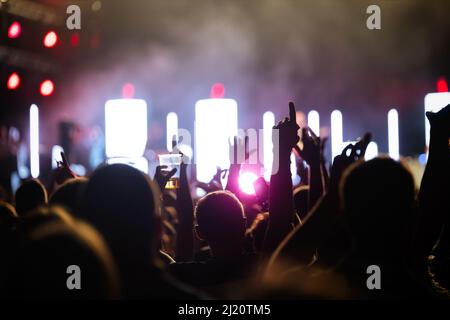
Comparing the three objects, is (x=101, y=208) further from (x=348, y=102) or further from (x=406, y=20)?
(x=348, y=102)

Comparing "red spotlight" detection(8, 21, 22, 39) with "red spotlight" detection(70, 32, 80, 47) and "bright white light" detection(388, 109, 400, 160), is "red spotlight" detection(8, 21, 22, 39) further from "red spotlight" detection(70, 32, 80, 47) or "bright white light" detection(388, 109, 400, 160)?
"bright white light" detection(388, 109, 400, 160)

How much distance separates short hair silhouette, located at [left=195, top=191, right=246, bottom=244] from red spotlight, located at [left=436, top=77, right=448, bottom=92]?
293 inches

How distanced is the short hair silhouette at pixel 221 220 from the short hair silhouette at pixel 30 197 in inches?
46.0

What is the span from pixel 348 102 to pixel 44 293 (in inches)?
475

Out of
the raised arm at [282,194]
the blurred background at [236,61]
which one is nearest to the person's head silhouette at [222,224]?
the raised arm at [282,194]

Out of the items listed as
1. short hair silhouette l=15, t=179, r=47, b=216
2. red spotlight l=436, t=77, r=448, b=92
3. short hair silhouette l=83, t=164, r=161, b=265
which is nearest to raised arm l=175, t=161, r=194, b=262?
short hair silhouette l=15, t=179, r=47, b=216

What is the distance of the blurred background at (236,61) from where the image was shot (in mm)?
9445

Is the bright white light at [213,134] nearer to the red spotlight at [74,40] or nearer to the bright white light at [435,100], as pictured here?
the red spotlight at [74,40]

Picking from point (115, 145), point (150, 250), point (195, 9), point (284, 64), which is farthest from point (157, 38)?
point (150, 250)

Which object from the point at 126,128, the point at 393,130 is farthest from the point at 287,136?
the point at 393,130

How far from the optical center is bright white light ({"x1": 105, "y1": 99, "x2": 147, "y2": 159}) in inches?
327

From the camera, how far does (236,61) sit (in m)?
12.7

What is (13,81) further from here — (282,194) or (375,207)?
(375,207)

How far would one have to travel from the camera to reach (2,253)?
242cm
